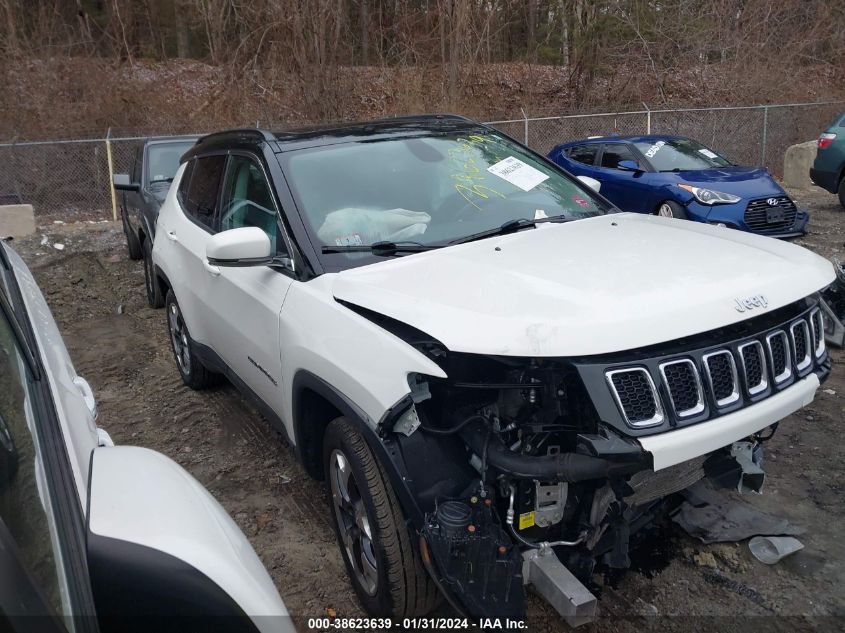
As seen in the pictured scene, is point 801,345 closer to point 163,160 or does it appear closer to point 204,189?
point 204,189

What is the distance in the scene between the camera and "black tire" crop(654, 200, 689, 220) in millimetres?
9367

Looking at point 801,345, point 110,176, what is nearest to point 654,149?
point 801,345

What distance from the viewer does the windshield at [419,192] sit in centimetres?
333

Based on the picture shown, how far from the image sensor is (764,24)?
21281 millimetres

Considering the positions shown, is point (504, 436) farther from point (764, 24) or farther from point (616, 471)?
point (764, 24)

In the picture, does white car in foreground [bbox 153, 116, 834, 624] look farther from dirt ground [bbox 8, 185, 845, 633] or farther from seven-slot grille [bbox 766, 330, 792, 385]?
dirt ground [bbox 8, 185, 845, 633]

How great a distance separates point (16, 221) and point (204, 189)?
9.22m

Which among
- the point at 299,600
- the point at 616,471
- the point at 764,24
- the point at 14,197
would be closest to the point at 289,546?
the point at 299,600

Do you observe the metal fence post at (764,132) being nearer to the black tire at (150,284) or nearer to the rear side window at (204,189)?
the black tire at (150,284)

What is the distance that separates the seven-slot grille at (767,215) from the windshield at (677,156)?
1130mm

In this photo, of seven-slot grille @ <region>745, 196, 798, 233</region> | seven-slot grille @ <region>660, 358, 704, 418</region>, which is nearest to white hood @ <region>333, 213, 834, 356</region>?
seven-slot grille @ <region>660, 358, 704, 418</region>

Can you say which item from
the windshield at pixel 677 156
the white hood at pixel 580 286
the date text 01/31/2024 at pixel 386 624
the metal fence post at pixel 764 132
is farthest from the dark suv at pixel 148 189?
the metal fence post at pixel 764 132

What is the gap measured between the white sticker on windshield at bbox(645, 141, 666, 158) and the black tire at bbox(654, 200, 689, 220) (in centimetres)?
99

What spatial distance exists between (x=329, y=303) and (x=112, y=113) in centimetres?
1580
